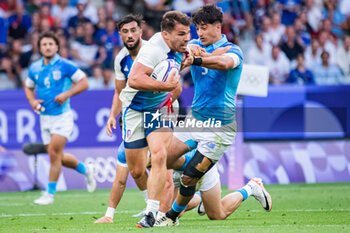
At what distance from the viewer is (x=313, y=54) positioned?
15.9 meters

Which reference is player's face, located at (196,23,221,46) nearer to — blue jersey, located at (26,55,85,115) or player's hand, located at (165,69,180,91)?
player's hand, located at (165,69,180,91)

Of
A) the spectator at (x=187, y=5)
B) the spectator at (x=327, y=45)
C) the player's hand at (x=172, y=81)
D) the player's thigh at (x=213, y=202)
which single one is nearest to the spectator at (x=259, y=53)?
the spectator at (x=327, y=45)

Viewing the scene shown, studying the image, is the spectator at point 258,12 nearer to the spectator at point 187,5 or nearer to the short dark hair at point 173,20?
the spectator at point 187,5

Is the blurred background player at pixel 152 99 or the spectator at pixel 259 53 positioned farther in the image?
the spectator at pixel 259 53

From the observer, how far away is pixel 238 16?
17.1m

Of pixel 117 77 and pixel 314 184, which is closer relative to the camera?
pixel 117 77

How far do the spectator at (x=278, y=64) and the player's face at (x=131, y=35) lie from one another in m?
7.03

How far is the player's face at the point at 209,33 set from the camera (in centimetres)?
790

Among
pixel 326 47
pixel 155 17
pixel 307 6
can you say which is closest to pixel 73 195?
pixel 155 17

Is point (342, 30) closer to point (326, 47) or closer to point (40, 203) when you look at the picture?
point (326, 47)

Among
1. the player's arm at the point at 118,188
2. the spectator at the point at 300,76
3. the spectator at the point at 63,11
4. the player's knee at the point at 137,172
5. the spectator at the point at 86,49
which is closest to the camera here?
the player's knee at the point at 137,172

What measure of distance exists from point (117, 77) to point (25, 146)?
15.6 ft

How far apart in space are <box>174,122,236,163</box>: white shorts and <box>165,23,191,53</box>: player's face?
113cm

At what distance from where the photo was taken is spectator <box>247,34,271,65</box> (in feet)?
51.5
